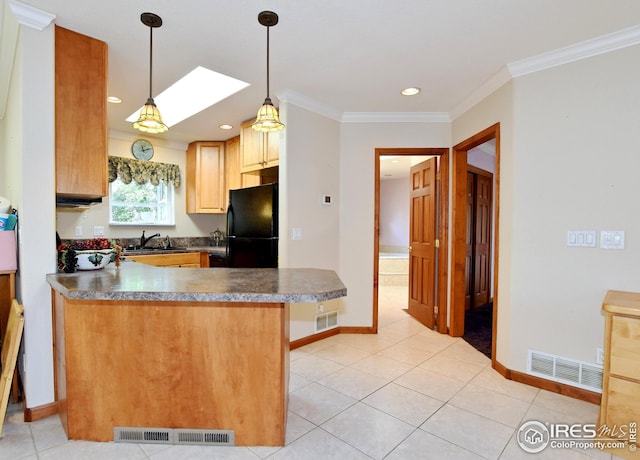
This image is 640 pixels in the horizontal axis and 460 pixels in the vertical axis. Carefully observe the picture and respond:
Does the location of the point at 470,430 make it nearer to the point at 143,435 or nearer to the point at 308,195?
the point at 143,435

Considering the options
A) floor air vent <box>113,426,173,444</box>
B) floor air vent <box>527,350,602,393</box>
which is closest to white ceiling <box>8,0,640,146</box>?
floor air vent <box>527,350,602,393</box>

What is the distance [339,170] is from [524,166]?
172 cm

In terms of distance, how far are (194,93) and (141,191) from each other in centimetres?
178

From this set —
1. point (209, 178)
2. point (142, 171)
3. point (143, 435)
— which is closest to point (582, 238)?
point (143, 435)

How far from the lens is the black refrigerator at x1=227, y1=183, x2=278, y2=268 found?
10.3 feet

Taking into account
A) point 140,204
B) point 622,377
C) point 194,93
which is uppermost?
point 194,93

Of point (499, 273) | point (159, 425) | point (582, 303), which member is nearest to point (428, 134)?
point (499, 273)

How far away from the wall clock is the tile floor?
10.2 ft

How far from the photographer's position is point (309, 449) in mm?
1720

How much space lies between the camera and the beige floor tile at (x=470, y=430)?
5.72 ft

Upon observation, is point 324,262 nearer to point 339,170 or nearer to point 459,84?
point 339,170

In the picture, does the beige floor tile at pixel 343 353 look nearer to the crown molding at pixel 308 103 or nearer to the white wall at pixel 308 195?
the white wall at pixel 308 195

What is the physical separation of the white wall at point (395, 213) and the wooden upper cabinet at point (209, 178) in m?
5.19

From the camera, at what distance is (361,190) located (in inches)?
140
